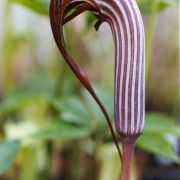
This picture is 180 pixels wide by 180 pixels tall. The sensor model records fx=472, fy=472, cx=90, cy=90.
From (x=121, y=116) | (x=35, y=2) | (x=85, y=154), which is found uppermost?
(x=35, y=2)

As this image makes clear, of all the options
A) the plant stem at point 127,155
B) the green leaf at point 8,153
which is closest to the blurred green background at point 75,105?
the green leaf at point 8,153

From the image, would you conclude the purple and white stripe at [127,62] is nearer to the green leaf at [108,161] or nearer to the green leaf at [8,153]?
the green leaf at [8,153]

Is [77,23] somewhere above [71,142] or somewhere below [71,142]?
above

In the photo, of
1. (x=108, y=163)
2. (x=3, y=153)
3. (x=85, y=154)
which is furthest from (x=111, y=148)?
(x=3, y=153)

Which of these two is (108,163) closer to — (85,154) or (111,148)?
(111,148)

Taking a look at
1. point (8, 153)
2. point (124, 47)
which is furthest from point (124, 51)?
point (8, 153)

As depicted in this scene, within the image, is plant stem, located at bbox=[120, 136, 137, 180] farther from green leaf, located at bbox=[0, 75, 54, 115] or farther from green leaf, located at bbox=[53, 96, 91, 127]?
green leaf, located at bbox=[0, 75, 54, 115]

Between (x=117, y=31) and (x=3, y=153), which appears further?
(x=3, y=153)

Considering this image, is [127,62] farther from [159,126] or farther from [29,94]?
[29,94]
